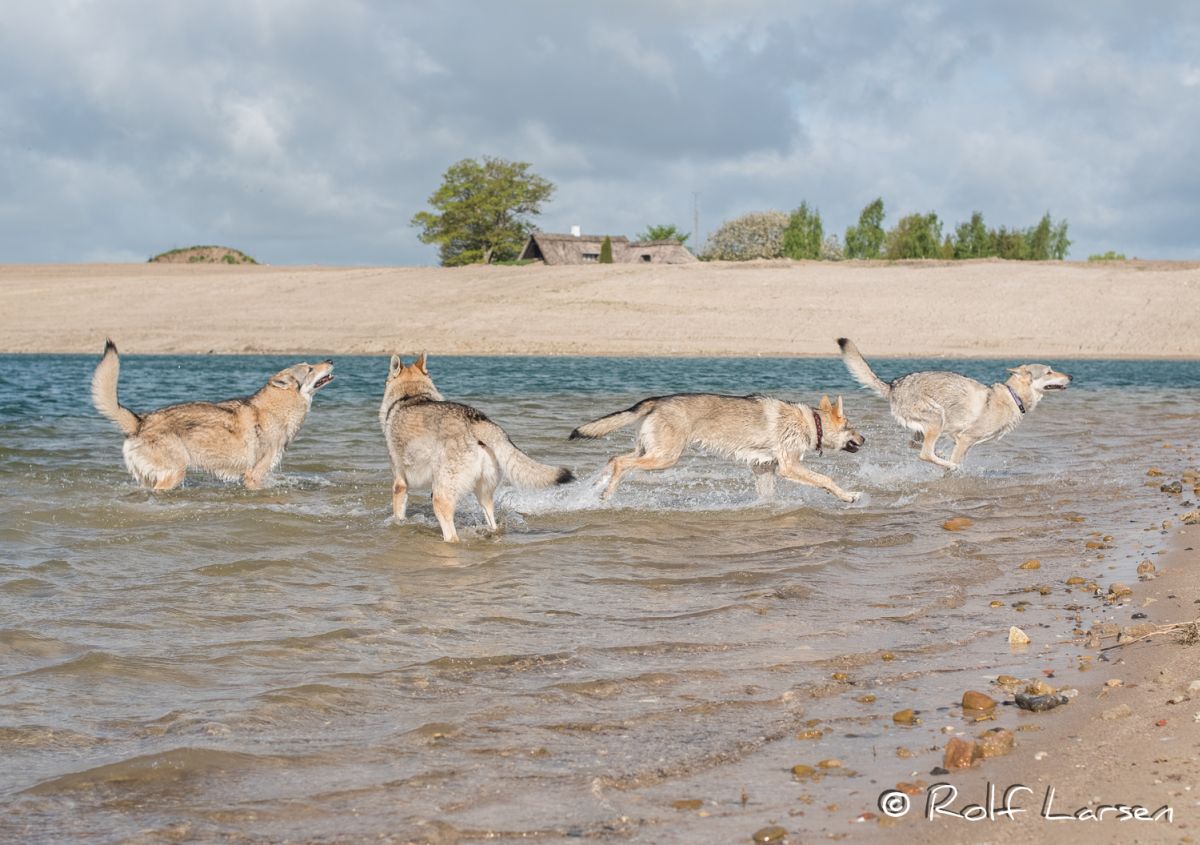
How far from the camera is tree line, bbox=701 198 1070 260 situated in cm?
6938

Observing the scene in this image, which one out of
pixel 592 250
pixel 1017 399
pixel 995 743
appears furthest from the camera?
pixel 592 250

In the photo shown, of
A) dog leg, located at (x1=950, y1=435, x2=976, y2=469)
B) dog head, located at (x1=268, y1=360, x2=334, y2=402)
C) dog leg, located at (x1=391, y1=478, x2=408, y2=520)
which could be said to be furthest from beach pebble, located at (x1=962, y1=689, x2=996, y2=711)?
dog leg, located at (x1=950, y1=435, x2=976, y2=469)

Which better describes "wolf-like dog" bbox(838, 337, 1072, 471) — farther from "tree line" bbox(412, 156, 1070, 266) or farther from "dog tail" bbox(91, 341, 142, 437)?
"tree line" bbox(412, 156, 1070, 266)

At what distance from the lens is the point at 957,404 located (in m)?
13.1

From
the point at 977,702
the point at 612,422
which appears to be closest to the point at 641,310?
the point at 612,422

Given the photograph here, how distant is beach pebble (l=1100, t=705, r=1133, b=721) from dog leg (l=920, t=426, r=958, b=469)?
28.9 feet

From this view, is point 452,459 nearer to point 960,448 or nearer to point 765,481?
point 765,481

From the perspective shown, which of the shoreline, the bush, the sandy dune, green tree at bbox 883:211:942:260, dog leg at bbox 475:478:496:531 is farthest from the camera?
the bush

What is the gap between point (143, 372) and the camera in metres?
29.8

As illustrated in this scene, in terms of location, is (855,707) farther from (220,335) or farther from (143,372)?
(220,335)

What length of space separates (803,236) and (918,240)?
11.3 m

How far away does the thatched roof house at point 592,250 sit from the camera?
75.9 metres

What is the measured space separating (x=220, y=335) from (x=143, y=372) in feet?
42.5

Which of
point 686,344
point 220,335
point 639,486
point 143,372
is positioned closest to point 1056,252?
point 686,344
